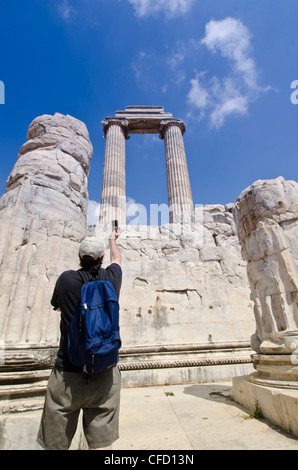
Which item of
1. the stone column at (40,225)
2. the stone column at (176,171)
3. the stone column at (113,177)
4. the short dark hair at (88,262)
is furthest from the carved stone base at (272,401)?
the stone column at (176,171)

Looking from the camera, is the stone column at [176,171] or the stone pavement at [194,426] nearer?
the stone pavement at [194,426]

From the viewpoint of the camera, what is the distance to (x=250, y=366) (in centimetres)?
555

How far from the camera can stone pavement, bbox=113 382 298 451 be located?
2223 mm

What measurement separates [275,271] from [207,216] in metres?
4.29

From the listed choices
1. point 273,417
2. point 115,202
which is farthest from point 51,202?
point 115,202

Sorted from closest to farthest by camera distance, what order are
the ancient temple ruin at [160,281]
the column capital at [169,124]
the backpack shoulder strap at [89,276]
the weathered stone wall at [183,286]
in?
the backpack shoulder strap at [89,276] < the ancient temple ruin at [160,281] < the weathered stone wall at [183,286] < the column capital at [169,124]

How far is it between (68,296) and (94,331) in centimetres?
32

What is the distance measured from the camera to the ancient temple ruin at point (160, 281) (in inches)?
118

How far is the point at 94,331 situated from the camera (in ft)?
4.60

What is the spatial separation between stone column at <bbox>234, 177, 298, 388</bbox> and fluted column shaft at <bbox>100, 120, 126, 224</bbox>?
8.84 m

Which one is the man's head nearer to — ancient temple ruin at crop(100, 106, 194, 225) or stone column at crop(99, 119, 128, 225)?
ancient temple ruin at crop(100, 106, 194, 225)

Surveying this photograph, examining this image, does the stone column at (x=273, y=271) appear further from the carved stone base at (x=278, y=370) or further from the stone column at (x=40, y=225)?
the stone column at (x=40, y=225)

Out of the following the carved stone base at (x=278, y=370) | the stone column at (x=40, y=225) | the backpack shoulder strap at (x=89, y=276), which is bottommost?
the carved stone base at (x=278, y=370)

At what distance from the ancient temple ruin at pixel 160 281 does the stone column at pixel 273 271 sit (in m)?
0.01
